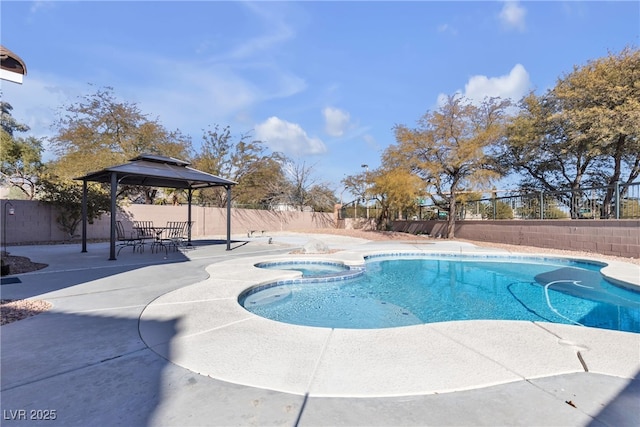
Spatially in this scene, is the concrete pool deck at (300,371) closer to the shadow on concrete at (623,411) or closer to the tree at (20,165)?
the shadow on concrete at (623,411)

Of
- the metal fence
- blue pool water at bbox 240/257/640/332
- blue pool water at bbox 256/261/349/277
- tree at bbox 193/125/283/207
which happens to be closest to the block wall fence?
the metal fence

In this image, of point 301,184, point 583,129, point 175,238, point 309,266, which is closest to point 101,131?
point 175,238

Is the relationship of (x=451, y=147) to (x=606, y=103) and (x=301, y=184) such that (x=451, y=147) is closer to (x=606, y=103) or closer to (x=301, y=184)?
(x=606, y=103)

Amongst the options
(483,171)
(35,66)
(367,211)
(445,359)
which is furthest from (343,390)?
(367,211)

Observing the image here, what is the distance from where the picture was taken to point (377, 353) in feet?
8.61

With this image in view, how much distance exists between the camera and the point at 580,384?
6.89ft

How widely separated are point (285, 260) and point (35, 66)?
544 inches

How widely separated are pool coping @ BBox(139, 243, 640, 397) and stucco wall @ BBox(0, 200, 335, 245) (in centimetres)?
1241

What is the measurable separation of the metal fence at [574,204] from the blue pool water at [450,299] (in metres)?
3.10

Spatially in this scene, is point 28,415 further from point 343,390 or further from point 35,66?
point 35,66

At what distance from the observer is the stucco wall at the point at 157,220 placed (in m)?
11.9

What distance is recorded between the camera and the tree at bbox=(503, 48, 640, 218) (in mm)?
11445

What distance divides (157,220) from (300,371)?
15.8 metres

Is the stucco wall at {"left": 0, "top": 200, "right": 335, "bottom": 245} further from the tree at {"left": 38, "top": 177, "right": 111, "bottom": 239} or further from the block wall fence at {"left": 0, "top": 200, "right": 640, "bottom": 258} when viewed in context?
the tree at {"left": 38, "top": 177, "right": 111, "bottom": 239}
